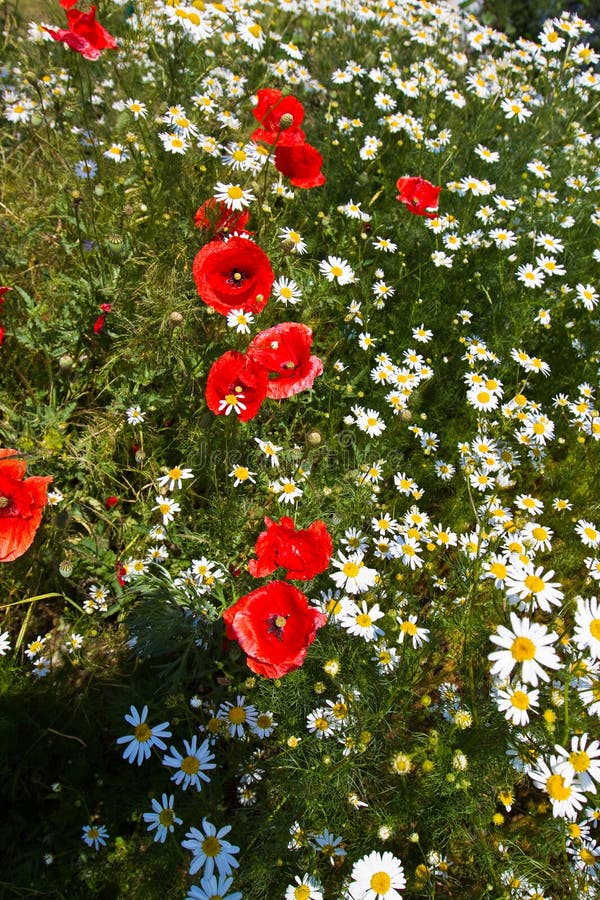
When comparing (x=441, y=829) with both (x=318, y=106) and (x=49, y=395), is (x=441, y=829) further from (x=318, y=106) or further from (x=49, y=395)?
(x=318, y=106)

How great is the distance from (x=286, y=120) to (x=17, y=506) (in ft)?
5.28

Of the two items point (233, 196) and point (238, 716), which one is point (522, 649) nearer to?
point (238, 716)

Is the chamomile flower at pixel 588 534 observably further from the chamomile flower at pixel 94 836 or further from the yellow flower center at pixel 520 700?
the chamomile flower at pixel 94 836

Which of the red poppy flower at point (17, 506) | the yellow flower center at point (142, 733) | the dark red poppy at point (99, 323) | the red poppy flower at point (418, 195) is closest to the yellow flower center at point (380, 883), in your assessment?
the yellow flower center at point (142, 733)

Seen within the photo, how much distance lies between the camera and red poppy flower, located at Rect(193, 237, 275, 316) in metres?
1.90

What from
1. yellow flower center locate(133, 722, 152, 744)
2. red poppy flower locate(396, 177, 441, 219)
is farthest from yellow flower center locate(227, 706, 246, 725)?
red poppy flower locate(396, 177, 441, 219)

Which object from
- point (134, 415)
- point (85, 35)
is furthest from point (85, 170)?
point (134, 415)

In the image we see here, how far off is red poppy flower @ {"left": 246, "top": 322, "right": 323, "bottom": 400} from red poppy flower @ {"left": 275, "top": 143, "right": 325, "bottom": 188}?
729mm

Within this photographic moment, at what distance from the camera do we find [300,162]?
2.27m

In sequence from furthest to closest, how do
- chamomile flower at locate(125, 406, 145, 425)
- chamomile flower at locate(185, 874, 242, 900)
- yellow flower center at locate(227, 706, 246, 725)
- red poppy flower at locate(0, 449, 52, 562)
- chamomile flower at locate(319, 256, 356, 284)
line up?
chamomile flower at locate(319, 256, 356, 284) < chamomile flower at locate(125, 406, 145, 425) < yellow flower center at locate(227, 706, 246, 725) < red poppy flower at locate(0, 449, 52, 562) < chamomile flower at locate(185, 874, 242, 900)

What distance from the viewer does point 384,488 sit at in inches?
108

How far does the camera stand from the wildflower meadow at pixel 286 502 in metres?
1.69

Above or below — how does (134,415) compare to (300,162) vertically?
below

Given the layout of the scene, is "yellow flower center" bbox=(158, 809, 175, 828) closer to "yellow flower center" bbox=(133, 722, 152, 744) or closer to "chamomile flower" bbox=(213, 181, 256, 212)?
"yellow flower center" bbox=(133, 722, 152, 744)
